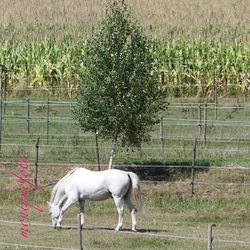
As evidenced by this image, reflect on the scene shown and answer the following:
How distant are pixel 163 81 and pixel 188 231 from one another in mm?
21379

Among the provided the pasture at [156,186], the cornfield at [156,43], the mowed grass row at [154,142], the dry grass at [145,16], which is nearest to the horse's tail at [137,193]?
the pasture at [156,186]

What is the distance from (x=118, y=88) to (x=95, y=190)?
23.2ft

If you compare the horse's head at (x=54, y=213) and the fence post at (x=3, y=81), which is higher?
the fence post at (x=3, y=81)

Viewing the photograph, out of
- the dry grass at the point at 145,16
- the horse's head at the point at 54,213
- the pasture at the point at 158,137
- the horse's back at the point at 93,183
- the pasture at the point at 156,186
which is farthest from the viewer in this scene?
the dry grass at the point at 145,16

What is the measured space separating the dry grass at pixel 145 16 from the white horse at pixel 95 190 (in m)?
31.7

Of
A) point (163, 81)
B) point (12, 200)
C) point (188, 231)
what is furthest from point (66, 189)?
point (163, 81)

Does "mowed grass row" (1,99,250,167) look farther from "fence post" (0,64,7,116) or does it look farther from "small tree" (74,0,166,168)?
"fence post" (0,64,7,116)

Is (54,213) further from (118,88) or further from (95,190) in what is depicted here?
(118,88)

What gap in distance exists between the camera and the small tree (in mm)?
31703

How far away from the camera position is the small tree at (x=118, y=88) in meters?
31.7

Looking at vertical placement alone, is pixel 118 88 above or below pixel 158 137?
above

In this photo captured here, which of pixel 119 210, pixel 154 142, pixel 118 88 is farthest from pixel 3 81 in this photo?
pixel 119 210

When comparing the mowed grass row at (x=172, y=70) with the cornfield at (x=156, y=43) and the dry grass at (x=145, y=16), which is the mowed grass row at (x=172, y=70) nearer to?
the cornfield at (x=156, y=43)

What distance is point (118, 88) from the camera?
104 ft
